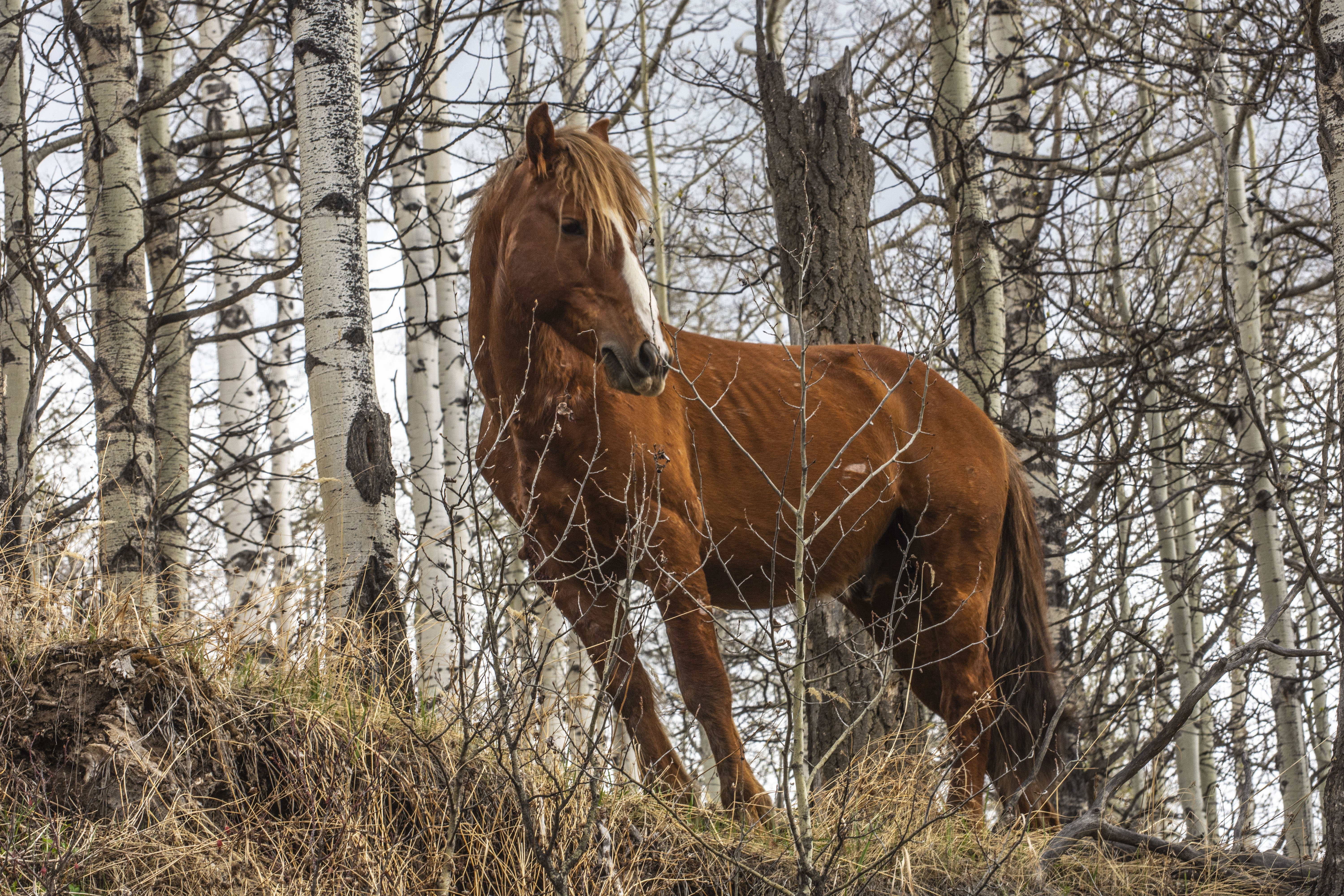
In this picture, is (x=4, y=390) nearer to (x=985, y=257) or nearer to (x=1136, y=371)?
(x=985, y=257)

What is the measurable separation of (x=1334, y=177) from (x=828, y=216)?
9.45 ft

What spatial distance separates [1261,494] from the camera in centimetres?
654

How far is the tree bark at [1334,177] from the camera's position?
284cm

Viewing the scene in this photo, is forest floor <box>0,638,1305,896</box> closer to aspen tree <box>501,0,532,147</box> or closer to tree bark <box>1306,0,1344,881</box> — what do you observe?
tree bark <box>1306,0,1344,881</box>

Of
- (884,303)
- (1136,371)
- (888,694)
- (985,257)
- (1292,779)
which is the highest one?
(884,303)

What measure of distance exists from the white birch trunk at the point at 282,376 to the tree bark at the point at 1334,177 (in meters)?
4.02

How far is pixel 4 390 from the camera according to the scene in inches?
205

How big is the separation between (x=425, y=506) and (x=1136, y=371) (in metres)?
5.44

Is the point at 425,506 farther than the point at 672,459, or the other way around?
the point at 425,506

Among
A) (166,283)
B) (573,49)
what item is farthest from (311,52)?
(573,49)

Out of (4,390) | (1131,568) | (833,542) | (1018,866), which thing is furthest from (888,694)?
(4,390)

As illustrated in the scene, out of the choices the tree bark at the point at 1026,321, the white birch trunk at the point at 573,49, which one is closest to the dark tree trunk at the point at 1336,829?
the tree bark at the point at 1026,321

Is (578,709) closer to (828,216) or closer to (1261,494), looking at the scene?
(828,216)

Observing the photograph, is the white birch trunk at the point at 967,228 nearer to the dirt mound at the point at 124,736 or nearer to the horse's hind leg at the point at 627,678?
the horse's hind leg at the point at 627,678
